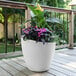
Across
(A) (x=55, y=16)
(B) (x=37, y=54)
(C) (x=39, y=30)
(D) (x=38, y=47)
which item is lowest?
(B) (x=37, y=54)

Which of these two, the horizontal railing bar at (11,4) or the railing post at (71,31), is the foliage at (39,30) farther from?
the railing post at (71,31)

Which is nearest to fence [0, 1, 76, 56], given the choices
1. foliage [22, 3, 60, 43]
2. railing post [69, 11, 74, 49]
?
railing post [69, 11, 74, 49]

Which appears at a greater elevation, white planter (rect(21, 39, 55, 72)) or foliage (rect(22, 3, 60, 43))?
foliage (rect(22, 3, 60, 43))

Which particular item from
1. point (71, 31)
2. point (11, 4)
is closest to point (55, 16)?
point (71, 31)

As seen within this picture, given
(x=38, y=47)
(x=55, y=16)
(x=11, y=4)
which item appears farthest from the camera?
(x=55, y=16)

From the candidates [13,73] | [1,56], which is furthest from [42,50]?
[1,56]

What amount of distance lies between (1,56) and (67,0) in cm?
632

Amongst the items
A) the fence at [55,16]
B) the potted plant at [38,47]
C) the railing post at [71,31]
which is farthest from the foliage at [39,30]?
the railing post at [71,31]

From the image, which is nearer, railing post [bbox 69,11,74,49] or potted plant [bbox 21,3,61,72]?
potted plant [bbox 21,3,61,72]

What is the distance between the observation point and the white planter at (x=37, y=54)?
200 centimetres

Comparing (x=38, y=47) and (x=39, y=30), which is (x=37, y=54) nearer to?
(x=38, y=47)

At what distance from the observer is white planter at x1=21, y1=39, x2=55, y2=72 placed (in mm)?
1996

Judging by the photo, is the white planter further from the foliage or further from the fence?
the fence

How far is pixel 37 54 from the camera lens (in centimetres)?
200
